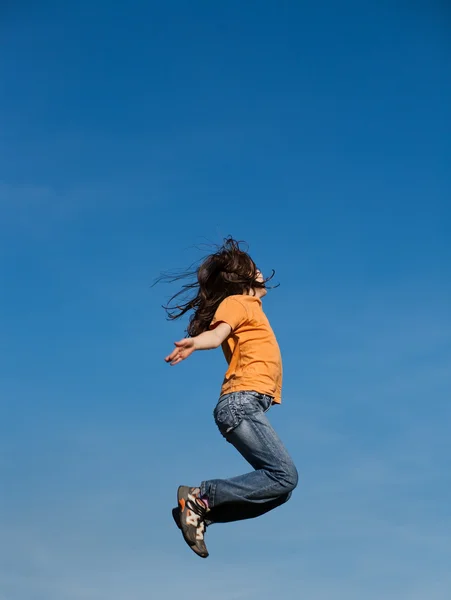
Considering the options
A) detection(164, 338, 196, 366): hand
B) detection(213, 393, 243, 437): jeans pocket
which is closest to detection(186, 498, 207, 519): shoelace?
detection(213, 393, 243, 437): jeans pocket

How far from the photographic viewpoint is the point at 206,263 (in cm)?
840

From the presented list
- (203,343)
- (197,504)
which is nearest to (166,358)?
(203,343)

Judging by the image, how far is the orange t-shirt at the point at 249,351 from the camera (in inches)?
297

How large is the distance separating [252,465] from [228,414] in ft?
1.69

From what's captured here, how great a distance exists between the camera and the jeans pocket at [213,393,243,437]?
7.41 m

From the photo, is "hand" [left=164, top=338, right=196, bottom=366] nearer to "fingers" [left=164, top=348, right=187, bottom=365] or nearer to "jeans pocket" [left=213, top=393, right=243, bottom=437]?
"fingers" [left=164, top=348, right=187, bottom=365]

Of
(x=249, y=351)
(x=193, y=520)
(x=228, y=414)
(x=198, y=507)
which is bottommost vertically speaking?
(x=193, y=520)

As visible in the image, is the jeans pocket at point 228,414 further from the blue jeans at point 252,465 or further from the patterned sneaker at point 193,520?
the patterned sneaker at point 193,520

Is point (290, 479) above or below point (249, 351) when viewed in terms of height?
below

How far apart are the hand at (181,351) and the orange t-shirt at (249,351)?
25.7 inches

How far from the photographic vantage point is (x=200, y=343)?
7.15 meters

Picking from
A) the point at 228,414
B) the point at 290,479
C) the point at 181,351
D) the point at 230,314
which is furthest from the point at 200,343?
the point at 290,479

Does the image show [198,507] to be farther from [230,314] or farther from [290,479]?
[230,314]

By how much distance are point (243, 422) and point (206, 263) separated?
1779 mm
